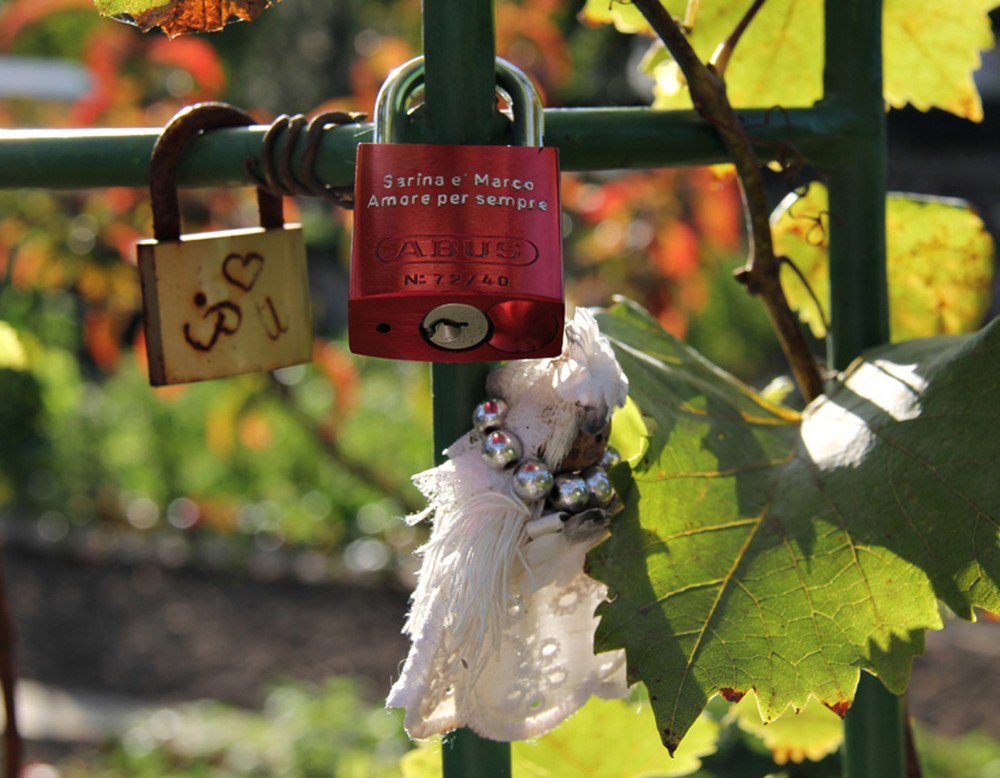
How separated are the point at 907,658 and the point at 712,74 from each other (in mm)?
341

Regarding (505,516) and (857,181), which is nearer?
(505,516)

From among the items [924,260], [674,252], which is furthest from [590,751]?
[674,252]

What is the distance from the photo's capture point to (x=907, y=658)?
61cm

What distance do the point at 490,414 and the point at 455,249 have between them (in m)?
0.10

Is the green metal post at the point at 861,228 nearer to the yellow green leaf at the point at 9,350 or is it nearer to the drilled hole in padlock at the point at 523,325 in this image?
the drilled hole in padlock at the point at 523,325

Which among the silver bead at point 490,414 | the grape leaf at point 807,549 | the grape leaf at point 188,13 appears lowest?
the grape leaf at point 807,549

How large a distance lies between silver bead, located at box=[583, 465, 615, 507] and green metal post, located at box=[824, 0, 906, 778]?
22cm

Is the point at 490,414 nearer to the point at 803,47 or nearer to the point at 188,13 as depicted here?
the point at 188,13

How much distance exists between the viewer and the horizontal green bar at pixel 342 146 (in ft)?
2.22

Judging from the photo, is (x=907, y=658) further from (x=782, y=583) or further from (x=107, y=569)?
(x=107, y=569)

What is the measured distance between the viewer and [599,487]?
646 millimetres

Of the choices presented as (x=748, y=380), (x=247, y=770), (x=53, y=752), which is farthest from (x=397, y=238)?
(x=748, y=380)

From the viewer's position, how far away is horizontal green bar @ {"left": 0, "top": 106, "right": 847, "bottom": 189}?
0.68 metres

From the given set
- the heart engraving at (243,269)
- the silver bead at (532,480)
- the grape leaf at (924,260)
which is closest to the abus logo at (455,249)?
the silver bead at (532,480)
